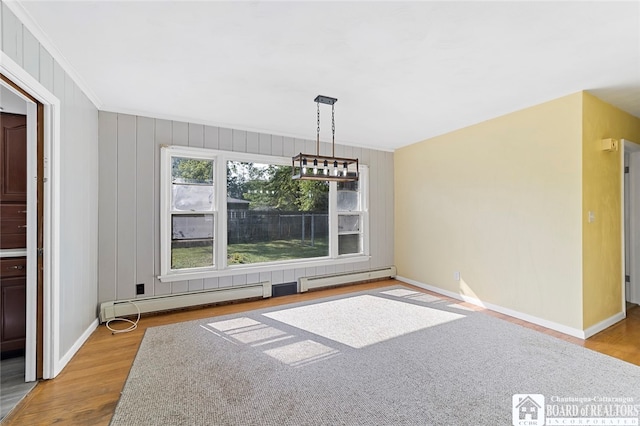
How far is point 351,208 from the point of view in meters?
5.40

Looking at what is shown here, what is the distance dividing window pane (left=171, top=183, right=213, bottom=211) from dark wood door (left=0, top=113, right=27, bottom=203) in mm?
1455

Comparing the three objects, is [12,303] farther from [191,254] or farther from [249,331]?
[249,331]

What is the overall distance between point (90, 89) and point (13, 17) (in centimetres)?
122

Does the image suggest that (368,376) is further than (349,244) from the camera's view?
No

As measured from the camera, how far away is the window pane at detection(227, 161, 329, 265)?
4.38m

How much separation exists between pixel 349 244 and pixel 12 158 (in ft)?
14.7

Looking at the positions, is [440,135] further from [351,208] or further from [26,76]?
[26,76]

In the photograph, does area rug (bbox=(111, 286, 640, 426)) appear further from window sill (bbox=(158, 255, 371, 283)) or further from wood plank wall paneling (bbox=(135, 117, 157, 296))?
wood plank wall paneling (bbox=(135, 117, 157, 296))

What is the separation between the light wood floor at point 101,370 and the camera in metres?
1.91

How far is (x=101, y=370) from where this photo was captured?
244 cm

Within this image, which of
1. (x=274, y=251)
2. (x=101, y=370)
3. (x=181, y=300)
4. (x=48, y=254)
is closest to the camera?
(x=48, y=254)

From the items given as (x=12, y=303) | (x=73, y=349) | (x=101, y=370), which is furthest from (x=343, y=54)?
(x=12, y=303)

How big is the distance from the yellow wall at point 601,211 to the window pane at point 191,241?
4.50 m

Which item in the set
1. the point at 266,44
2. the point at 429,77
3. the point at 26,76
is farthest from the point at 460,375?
the point at 26,76
